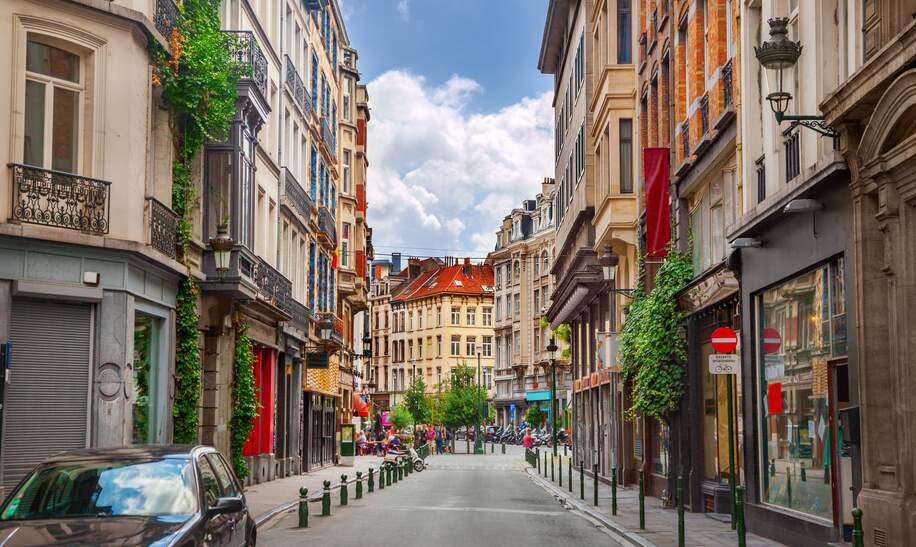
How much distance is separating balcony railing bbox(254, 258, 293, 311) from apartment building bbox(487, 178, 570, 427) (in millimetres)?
58233

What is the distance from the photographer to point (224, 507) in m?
9.78

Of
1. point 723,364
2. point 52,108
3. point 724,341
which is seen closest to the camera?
point 723,364

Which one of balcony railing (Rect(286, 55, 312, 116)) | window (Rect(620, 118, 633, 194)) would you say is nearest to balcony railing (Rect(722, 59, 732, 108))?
window (Rect(620, 118, 633, 194))

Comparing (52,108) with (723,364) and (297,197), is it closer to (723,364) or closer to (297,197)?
(723,364)

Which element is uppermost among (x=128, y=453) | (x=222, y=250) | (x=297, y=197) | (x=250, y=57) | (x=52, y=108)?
(x=250, y=57)

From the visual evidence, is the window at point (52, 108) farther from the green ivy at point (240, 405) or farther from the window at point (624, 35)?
the window at point (624, 35)

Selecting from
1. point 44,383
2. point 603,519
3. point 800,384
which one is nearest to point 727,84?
point 800,384

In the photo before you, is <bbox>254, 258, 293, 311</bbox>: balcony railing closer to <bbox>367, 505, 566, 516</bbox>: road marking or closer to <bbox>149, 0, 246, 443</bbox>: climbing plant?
<bbox>149, 0, 246, 443</bbox>: climbing plant

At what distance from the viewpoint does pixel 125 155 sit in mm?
A: 19656

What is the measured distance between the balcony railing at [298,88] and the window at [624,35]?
1011 centimetres

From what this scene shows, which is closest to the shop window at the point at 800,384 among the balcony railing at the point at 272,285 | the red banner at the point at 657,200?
the red banner at the point at 657,200

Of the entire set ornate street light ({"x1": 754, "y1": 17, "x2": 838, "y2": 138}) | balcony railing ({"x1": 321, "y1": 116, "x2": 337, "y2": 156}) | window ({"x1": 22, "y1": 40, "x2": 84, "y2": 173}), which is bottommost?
ornate street light ({"x1": 754, "y1": 17, "x2": 838, "y2": 138})

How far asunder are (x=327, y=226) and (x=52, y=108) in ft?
96.3

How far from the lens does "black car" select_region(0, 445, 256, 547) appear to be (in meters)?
8.64
